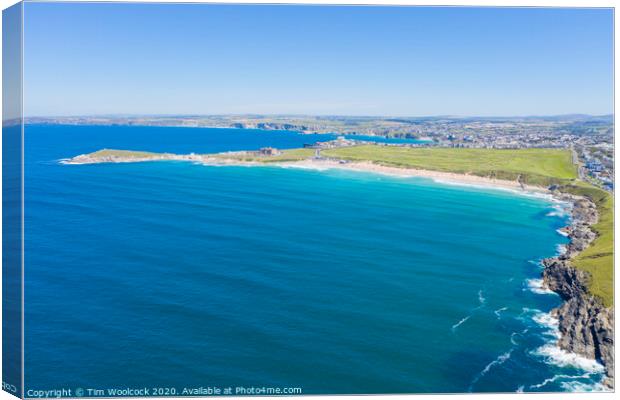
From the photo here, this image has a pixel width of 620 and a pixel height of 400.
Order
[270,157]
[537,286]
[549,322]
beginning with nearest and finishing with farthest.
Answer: [549,322] → [537,286] → [270,157]

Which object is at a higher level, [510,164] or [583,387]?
[510,164]

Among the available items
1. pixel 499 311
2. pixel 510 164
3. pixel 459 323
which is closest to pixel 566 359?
pixel 499 311

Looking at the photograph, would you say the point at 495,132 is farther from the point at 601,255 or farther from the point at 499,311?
the point at 499,311

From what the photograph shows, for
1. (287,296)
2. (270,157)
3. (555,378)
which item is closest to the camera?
(555,378)

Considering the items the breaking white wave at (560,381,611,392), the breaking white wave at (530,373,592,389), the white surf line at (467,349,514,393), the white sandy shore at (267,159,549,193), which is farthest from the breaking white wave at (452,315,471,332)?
the white sandy shore at (267,159,549,193)

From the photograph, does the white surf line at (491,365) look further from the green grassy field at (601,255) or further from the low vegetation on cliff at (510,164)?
the low vegetation on cliff at (510,164)

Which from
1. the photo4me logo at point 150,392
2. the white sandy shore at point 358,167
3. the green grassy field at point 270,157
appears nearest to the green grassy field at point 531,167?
the white sandy shore at point 358,167

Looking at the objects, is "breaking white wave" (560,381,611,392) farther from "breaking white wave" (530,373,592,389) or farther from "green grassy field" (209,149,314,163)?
"green grassy field" (209,149,314,163)

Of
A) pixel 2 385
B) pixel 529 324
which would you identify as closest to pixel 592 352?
pixel 529 324
